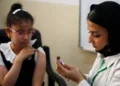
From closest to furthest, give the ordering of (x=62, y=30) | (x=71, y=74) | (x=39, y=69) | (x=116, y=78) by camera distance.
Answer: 1. (x=116, y=78)
2. (x=71, y=74)
3. (x=39, y=69)
4. (x=62, y=30)

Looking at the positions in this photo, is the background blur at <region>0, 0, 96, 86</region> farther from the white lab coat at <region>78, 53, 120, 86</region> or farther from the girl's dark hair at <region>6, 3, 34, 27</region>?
the white lab coat at <region>78, 53, 120, 86</region>

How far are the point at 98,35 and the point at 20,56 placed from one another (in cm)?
60

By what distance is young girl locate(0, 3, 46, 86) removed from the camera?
1546 mm

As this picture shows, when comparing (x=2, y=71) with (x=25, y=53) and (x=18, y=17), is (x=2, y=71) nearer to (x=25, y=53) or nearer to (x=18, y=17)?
(x=25, y=53)

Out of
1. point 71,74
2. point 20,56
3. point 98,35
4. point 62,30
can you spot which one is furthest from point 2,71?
point 62,30

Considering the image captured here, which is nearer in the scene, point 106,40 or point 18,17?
point 106,40

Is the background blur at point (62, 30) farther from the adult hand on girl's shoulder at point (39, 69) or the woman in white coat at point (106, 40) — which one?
the woman in white coat at point (106, 40)

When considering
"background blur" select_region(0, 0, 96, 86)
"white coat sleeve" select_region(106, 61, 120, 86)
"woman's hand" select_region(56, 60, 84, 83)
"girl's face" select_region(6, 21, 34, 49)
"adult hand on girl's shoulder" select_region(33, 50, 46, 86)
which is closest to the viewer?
"white coat sleeve" select_region(106, 61, 120, 86)

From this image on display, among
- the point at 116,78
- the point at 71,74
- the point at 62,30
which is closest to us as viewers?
the point at 116,78

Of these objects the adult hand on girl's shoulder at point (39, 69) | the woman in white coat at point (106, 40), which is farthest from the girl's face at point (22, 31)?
the woman in white coat at point (106, 40)

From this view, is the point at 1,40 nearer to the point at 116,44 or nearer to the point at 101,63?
the point at 101,63

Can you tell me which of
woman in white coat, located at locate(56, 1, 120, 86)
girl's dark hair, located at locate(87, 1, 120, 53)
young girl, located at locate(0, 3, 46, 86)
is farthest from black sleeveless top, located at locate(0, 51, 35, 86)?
girl's dark hair, located at locate(87, 1, 120, 53)

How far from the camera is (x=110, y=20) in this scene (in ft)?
3.92

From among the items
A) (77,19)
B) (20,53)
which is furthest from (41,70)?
(77,19)
